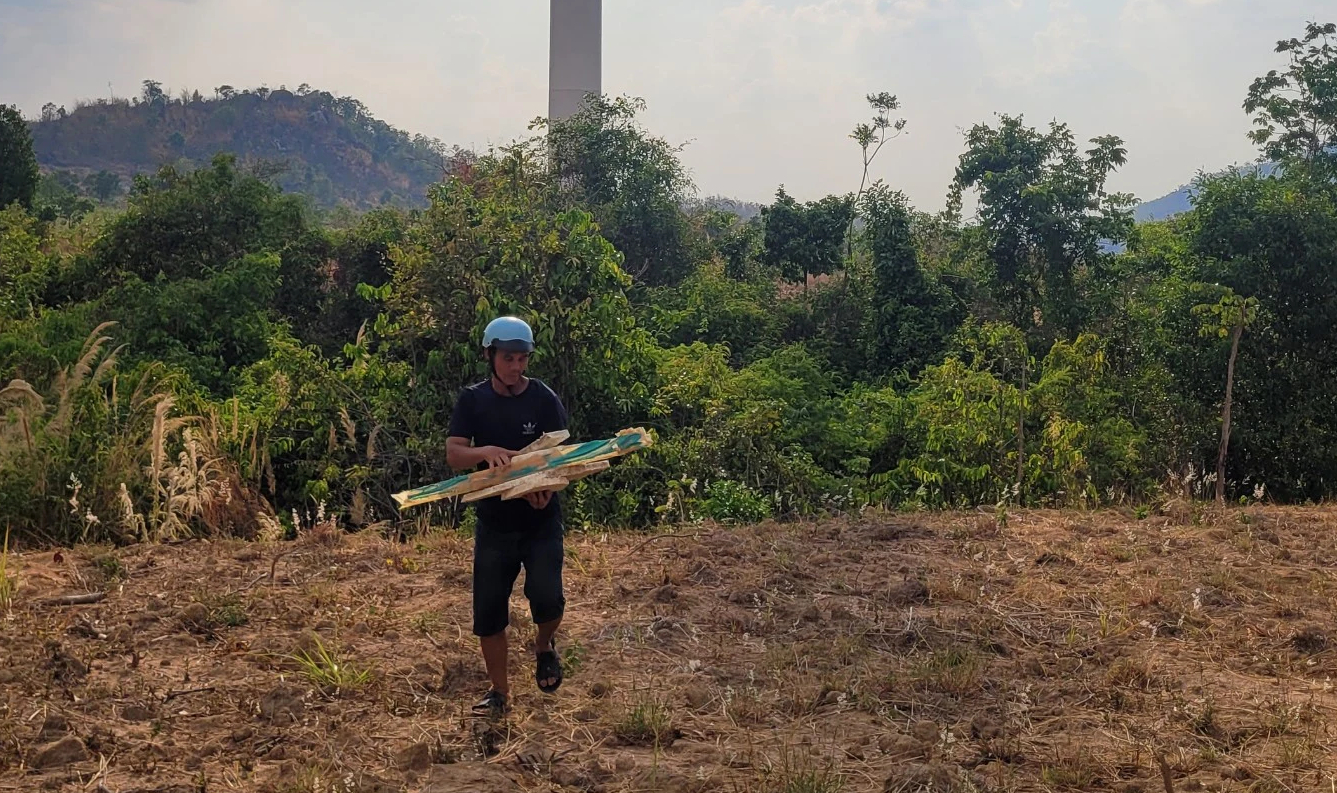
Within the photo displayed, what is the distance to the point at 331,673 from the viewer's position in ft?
14.4

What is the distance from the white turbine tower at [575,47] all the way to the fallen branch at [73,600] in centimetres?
2433

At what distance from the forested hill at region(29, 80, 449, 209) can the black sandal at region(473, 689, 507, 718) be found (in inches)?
2133

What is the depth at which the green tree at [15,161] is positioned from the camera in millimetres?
22000

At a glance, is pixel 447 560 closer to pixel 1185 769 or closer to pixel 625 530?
pixel 625 530

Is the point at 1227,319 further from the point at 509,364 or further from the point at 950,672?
the point at 509,364

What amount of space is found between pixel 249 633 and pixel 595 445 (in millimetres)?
2178

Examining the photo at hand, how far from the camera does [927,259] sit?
1797 cm

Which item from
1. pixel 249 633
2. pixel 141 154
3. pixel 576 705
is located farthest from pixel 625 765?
pixel 141 154

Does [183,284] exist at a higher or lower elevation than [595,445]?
higher

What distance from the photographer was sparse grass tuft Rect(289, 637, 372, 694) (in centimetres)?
433

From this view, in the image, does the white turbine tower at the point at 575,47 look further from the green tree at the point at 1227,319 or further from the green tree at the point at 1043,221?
the green tree at the point at 1227,319

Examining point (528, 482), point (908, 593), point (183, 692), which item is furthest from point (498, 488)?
point (908, 593)

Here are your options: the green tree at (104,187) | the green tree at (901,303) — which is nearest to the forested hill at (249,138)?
the green tree at (104,187)

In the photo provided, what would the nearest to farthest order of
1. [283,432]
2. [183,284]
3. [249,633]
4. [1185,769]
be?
1. [1185,769]
2. [249,633]
3. [283,432]
4. [183,284]
